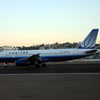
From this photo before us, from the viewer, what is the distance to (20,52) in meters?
32.9

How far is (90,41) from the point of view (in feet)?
111

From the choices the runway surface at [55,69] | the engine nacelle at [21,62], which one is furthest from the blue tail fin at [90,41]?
the engine nacelle at [21,62]

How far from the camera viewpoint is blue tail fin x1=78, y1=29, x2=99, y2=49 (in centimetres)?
3350

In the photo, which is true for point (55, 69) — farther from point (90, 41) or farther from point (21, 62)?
point (90, 41)

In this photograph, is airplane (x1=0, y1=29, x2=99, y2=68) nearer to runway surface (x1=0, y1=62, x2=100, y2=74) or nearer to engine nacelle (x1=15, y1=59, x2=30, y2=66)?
engine nacelle (x1=15, y1=59, x2=30, y2=66)

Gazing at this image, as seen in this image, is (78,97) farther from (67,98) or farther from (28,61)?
(28,61)

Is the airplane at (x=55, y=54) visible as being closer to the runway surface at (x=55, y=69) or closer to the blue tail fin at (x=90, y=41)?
the blue tail fin at (x=90, y=41)

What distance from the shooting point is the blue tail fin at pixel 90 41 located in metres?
33.5

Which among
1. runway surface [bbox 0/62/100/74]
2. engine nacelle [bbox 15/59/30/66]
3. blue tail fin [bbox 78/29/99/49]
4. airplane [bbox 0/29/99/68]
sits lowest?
runway surface [bbox 0/62/100/74]

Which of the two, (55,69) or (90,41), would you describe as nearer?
(55,69)

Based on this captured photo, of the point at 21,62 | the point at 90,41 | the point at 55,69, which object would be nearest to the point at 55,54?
the point at 90,41

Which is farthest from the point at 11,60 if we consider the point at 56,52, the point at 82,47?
the point at 82,47

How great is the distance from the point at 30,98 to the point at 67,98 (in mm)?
1431

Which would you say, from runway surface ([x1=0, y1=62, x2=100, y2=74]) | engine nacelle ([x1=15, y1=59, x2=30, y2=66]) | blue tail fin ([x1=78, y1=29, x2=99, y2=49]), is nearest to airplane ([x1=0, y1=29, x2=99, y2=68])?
blue tail fin ([x1=78, y1=29, x2=99, y2=49])
